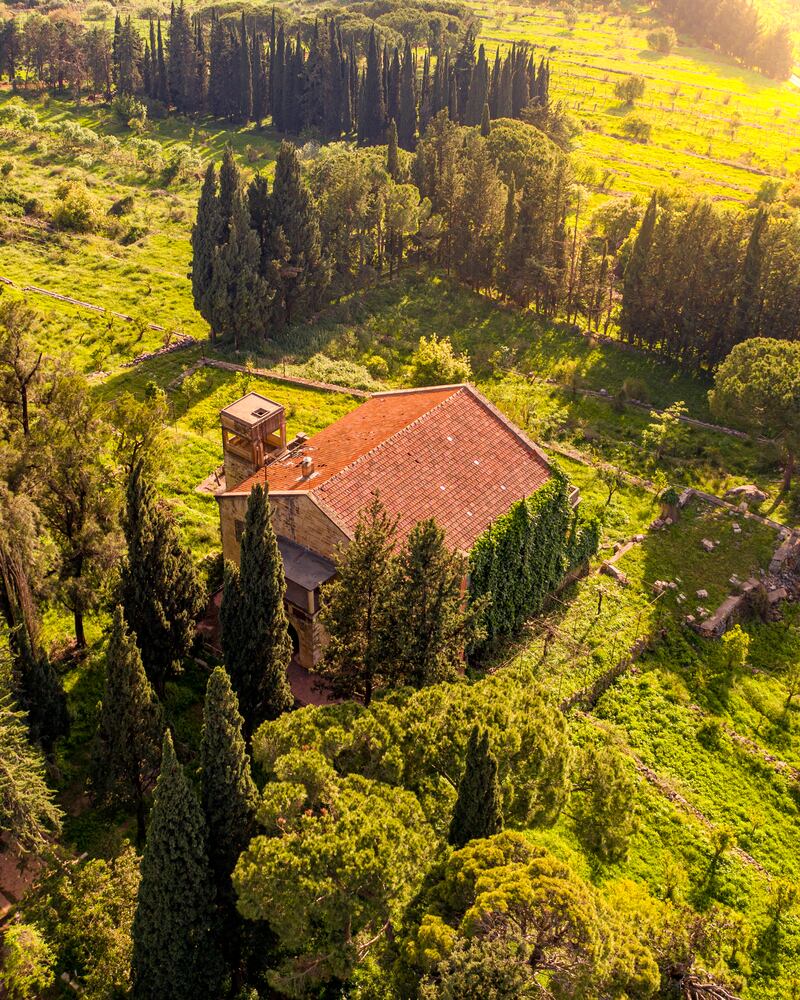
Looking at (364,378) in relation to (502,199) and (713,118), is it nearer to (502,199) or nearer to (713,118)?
(502,199)

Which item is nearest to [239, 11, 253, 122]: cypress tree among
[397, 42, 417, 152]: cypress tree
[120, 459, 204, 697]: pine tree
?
[397, 42, 417, 152]: cypress tree

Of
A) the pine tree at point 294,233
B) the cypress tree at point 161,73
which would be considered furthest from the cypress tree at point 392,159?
the cypress tree at point 161,73

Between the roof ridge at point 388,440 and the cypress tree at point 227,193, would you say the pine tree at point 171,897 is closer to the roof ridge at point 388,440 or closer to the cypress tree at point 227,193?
the roof ridge at point 388,440

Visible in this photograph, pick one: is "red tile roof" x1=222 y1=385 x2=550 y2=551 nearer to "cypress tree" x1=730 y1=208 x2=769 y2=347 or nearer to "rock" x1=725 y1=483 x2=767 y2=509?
→ "rock" x1=725 y1=483 x2=767 y2=509

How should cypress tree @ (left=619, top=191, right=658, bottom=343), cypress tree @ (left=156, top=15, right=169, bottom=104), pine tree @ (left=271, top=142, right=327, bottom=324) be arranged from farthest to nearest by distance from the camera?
cypress tree @ (left=156, top=15, right=169, bottom=104)
cypress tree @ (left=619, top=191, right=658, bottom=343)
pine tree @ (left=271, top=142, right=327, bottom=324)

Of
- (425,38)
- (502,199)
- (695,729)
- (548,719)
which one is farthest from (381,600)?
(425,38)

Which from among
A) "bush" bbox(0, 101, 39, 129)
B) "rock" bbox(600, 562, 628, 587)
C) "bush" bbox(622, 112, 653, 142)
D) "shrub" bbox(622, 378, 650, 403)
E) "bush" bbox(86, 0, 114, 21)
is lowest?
"rock" bbox(600, 562, 628, 587)
